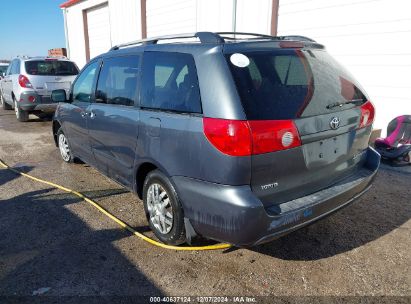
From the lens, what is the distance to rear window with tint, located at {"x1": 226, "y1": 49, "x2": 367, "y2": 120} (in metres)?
2.42

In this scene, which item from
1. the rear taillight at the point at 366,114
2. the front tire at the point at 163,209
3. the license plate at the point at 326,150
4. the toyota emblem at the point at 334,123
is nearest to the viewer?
the license plate at the point at 326,150

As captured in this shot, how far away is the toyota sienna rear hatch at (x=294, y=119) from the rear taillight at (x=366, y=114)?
2cm

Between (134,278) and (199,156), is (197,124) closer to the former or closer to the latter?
(199,156)

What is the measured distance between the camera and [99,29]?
1529 cm

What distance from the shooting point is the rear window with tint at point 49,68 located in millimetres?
9148

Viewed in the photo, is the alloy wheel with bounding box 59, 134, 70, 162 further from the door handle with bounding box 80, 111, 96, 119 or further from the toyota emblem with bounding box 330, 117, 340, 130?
the toyota emblem with bounding box 330, 117, 340, 130

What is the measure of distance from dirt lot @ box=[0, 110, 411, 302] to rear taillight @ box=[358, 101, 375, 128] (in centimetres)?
108

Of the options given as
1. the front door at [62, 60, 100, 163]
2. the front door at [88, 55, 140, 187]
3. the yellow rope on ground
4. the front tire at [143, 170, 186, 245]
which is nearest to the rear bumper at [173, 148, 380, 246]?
the front tire at [143, 170, 186, 245]

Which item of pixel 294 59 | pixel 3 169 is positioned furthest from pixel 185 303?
pixel 3 169

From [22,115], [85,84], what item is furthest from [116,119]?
[22,115]

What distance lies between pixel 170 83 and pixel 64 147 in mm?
3457

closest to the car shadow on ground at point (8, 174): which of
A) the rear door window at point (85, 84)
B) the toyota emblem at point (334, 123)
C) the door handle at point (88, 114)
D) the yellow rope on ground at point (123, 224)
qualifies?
the yellow rope on ground at point (123, 224)

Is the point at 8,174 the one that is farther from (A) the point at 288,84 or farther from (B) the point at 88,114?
(A) the point at 288,84

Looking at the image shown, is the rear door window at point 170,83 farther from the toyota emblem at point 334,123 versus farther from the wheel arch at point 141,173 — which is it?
the toyota emblem at point 334,123
